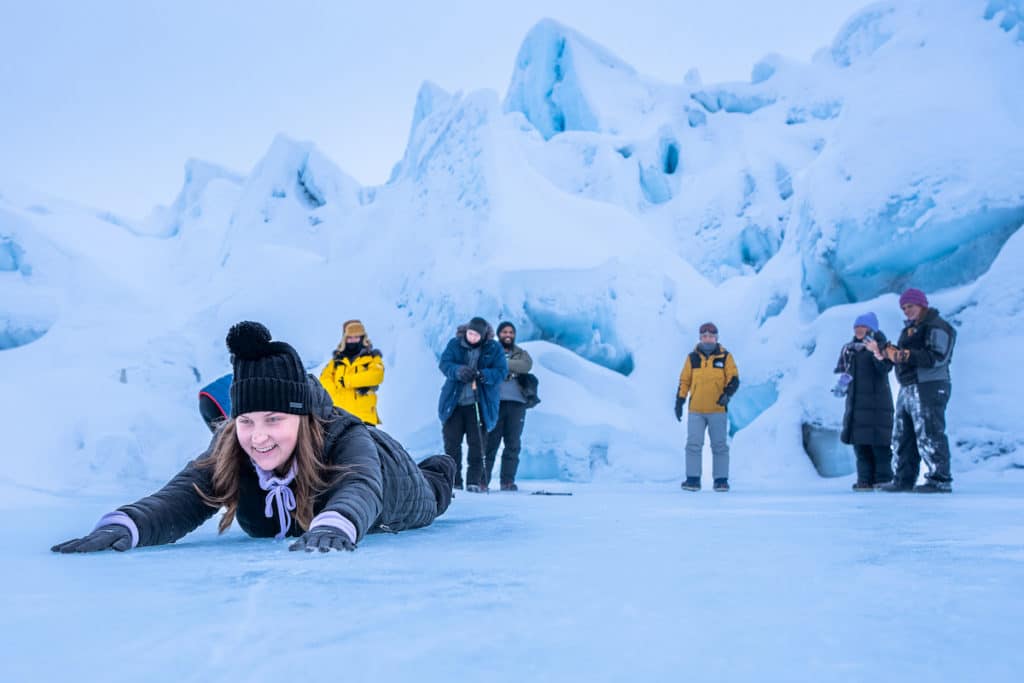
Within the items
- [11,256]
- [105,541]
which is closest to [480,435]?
[105,541]

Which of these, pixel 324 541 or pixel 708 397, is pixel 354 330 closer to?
pixel 708 397

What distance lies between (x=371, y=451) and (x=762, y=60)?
115 ft

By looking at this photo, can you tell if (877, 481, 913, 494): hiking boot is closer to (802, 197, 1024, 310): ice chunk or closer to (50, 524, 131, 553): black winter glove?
(802, 197, 1024, 310): ice chunk

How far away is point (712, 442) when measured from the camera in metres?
5.78

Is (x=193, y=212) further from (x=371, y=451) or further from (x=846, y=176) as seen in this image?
(x=371, y=451)

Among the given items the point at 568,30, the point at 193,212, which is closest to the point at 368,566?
the point at 193,212

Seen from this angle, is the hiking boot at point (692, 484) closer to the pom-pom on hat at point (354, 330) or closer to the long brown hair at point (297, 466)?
the pom-pom on hat at point (354, 330)

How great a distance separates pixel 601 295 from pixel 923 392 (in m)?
5.43

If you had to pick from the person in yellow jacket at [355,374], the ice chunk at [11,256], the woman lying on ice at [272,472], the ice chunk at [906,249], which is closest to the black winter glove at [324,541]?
the woman lying on ice at [272,472]

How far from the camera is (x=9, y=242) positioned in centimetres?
1563

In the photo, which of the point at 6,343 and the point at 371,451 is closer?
the point at 371,451

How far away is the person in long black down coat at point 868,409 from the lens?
5297 millimetres

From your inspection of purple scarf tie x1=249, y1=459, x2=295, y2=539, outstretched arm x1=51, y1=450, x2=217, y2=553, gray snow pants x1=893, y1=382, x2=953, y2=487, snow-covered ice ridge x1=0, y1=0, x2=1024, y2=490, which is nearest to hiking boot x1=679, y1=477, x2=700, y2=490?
gray snow pants x1=893, y1=382, x2=953, y2=487

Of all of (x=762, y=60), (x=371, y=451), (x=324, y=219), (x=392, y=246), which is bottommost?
(x=371, y=451)
